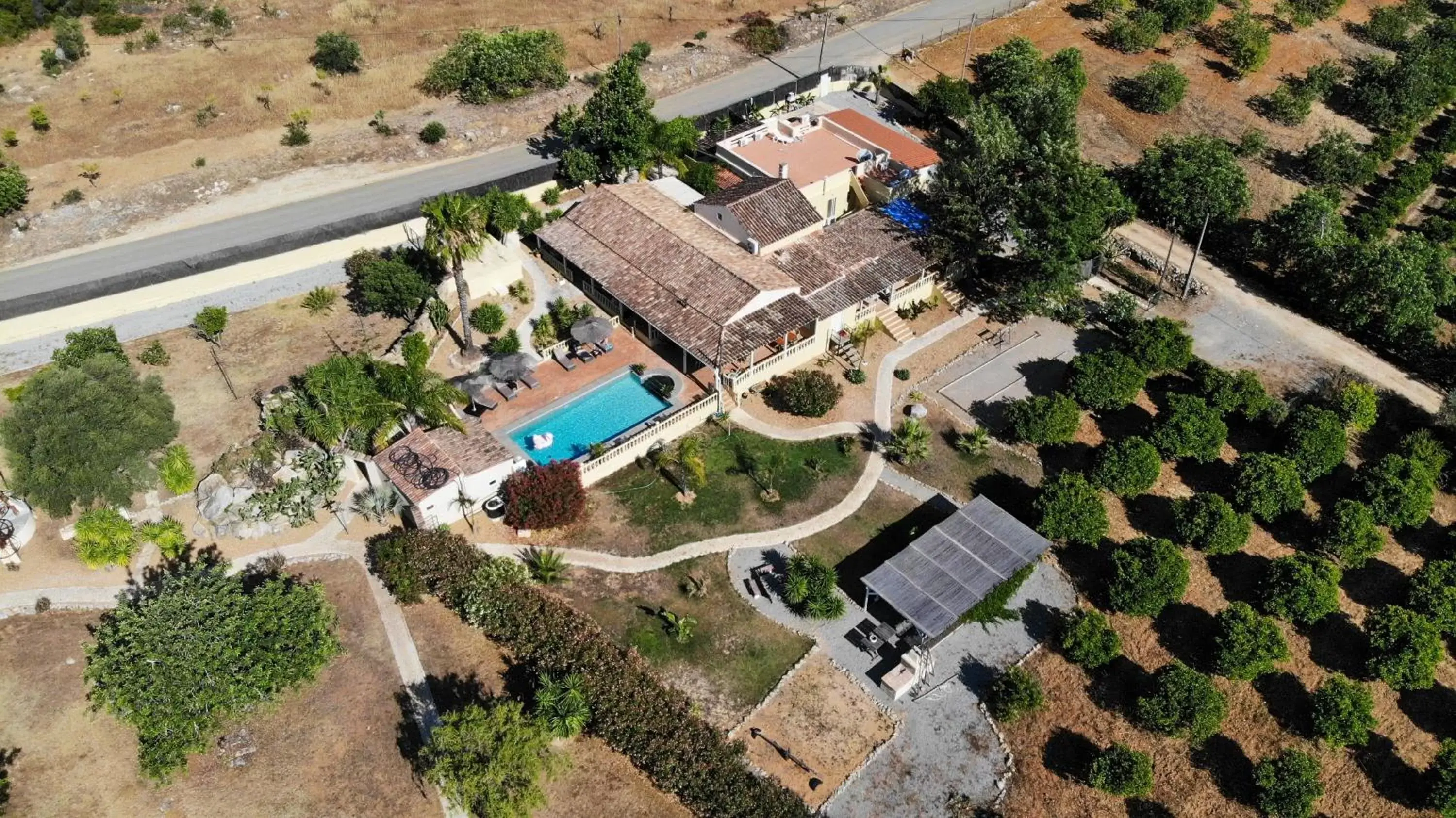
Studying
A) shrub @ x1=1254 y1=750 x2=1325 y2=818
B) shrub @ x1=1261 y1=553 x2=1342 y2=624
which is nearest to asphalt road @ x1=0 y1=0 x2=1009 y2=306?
shrub @ x1=1261 y1=553 x2=1342 y2=624

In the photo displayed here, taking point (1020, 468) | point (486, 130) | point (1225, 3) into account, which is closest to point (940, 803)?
point (1020, 468)

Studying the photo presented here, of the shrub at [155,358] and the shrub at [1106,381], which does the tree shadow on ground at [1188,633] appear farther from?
the shrub at [155,358]

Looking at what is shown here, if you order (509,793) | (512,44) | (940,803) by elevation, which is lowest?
(940,803)

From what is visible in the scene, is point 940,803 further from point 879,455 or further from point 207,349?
point 207,349

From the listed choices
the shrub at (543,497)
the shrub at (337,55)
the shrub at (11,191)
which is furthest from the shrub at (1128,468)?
the shrub at (11,191)

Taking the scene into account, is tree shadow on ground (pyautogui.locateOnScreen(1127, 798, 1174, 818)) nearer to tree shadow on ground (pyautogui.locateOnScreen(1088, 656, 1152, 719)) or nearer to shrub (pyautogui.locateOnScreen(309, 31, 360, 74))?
tree shadow on ground (pyautogui.locateOnScreen(1088, 656, 1152, 719))

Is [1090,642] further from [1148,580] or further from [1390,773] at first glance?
[1390,773]

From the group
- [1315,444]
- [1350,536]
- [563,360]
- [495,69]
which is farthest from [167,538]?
[1315,444]
